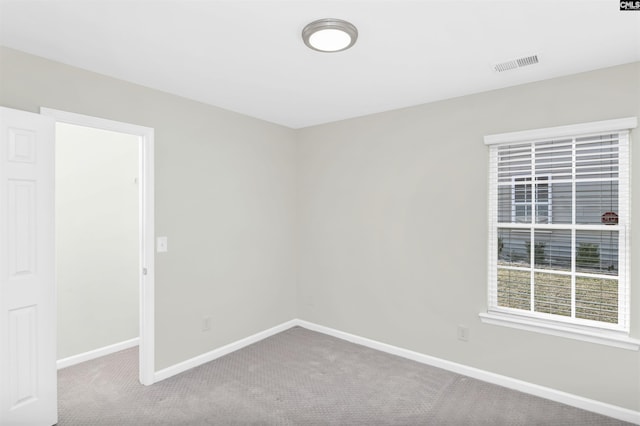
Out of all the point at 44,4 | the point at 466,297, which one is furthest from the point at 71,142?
the point at 466,297

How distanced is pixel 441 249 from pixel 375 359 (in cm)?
126

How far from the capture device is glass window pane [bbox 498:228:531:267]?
2891 mm

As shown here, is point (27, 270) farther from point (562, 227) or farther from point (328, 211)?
point (562, 227)

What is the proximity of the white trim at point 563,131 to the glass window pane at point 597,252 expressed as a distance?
2.48 ft

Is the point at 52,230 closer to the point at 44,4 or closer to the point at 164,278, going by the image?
the point at 164,278

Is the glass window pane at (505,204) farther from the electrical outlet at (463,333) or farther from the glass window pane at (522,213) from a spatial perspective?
the electrical outlet at (463,333)

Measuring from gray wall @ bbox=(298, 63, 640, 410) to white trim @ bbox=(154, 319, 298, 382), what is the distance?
0.41 metres

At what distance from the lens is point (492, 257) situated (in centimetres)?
301

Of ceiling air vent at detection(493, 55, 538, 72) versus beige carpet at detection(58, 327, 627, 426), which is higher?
ceiling air vent at detection(493, 55, 538, 72)

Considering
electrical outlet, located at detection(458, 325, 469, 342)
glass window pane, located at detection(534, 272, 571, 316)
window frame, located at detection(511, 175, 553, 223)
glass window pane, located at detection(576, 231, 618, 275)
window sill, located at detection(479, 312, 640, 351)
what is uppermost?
window frame, located at detection(511, 175, 553, 223)

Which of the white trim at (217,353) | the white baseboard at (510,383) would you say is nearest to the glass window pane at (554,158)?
the white baseboard at (510,383)

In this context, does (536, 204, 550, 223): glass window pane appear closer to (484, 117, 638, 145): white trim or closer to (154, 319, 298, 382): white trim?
(484, 117, 638, 145): white trim

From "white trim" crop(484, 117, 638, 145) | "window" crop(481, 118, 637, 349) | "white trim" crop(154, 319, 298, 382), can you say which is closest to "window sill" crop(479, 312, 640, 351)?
"window" crop(481, 118, 637, 349)

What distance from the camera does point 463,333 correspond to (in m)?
3.10
